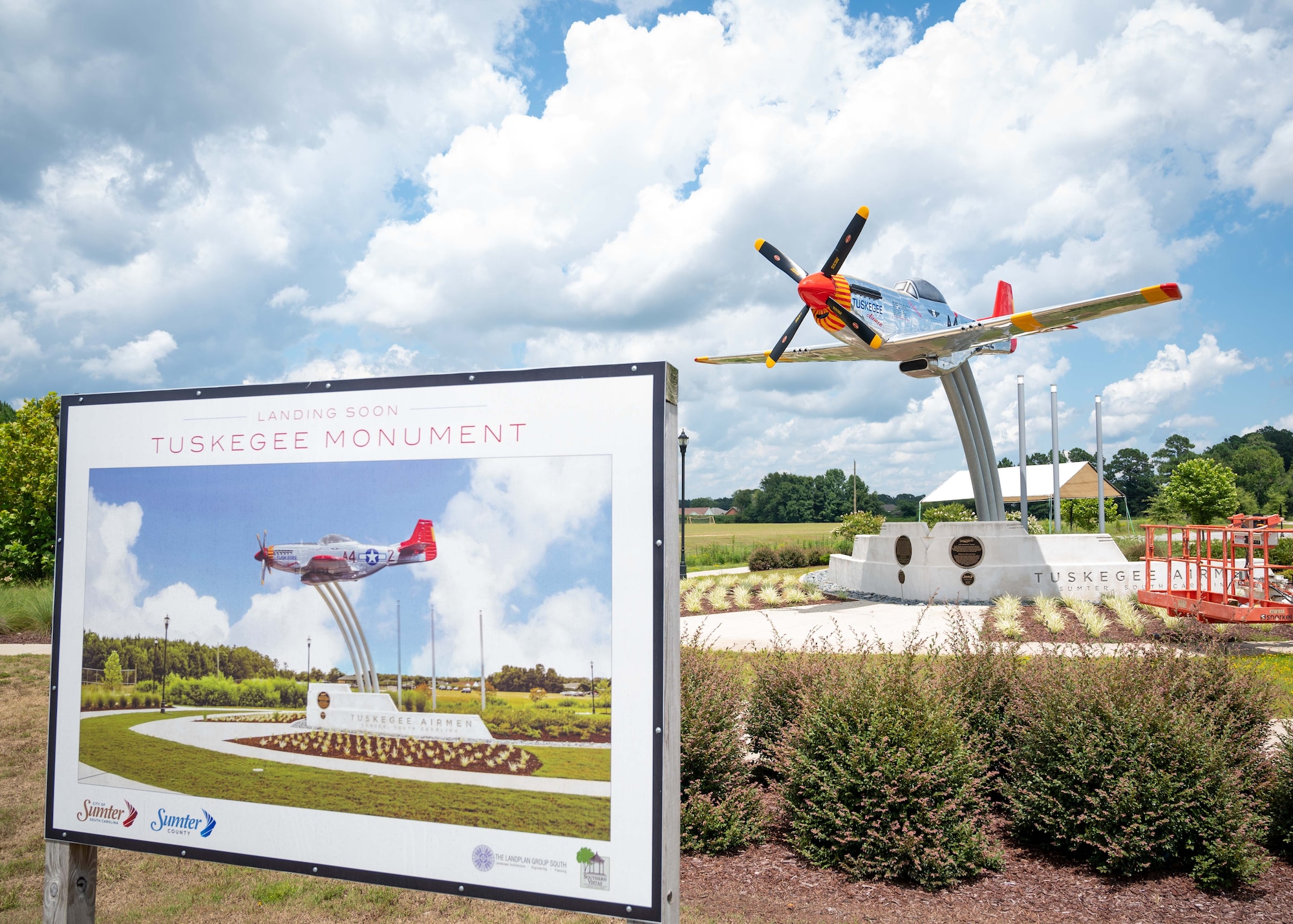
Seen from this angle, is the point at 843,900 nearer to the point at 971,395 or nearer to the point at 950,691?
the point at 950,691

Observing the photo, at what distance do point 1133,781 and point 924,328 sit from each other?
1642cm

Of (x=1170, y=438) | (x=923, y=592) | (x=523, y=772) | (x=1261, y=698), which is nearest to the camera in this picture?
(x=523, y=772)

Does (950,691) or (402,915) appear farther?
(950,691)

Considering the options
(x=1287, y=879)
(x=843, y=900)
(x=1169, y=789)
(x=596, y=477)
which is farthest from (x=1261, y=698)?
(x=596, y=477)

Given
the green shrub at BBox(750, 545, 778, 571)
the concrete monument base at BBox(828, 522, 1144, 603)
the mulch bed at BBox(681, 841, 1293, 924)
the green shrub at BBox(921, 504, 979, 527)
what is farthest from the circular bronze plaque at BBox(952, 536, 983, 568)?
the green shrub at BBox(921, 504, 979, 527)

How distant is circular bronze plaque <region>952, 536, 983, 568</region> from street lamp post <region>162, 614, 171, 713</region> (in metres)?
18.2

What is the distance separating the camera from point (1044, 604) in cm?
1562

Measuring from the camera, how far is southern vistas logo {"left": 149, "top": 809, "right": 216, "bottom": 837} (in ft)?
12.0

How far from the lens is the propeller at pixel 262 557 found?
141 inches

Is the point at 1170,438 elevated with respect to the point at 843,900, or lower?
elevated

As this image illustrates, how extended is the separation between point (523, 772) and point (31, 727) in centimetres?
891

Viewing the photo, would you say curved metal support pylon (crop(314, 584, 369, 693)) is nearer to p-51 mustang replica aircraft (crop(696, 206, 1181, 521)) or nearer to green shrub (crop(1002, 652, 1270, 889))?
green shrub (crop(1002, 652, 1270, 889))

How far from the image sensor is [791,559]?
32.5 m

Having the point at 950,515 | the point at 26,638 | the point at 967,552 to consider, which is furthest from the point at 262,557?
the point at 950,515
